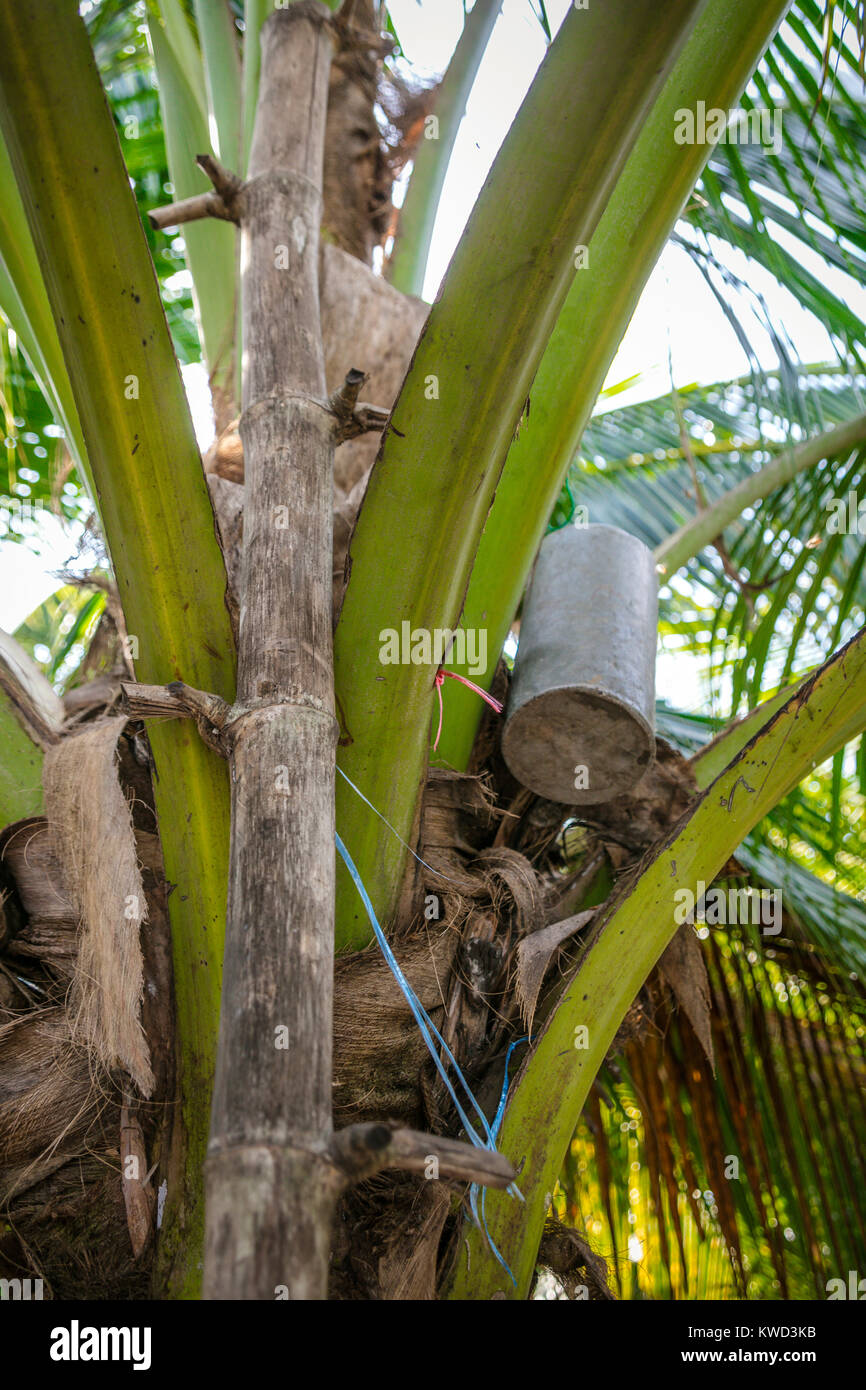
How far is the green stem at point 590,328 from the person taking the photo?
164cm

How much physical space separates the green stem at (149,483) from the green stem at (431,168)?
1.35 meters

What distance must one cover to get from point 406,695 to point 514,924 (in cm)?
44

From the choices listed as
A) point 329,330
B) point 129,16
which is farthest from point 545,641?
point 129,16

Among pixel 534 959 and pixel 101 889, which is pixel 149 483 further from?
pixel 534 959

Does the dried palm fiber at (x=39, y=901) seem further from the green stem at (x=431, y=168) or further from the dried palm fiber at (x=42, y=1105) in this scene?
the green stem at (x=431, y=168)

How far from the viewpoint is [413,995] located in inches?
59.2

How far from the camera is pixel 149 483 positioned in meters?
1.48

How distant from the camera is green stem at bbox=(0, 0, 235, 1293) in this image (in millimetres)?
1349

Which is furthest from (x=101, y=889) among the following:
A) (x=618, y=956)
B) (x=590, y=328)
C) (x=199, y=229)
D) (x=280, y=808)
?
(x=199, y=229)

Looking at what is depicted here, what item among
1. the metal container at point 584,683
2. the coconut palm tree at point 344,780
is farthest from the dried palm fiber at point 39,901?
the metal container at point 584,683

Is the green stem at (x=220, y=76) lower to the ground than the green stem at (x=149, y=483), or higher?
higher

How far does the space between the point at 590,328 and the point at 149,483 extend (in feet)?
2.52
